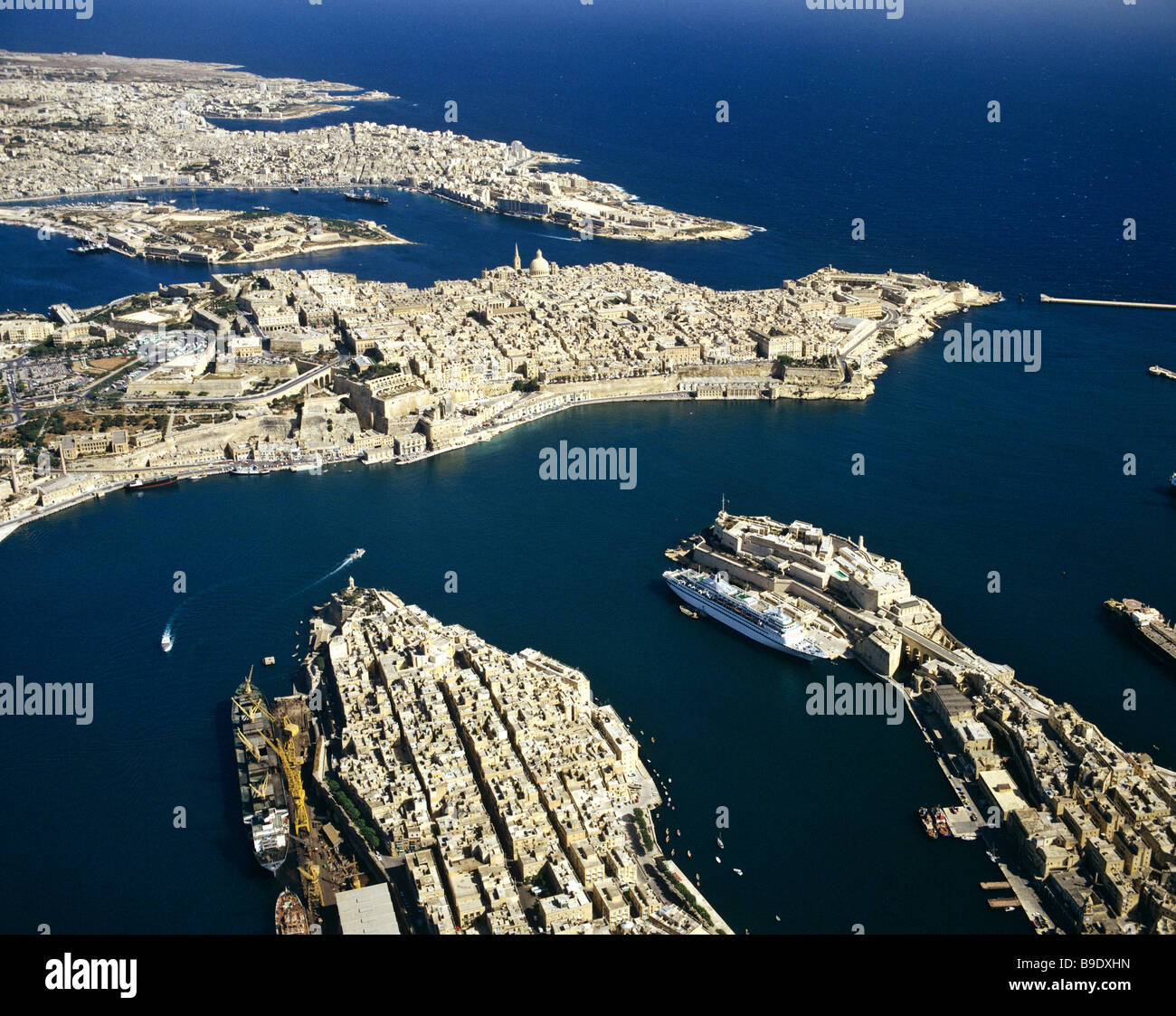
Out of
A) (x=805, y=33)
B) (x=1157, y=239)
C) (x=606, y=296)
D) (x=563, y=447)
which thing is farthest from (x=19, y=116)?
(x=805, y=33)

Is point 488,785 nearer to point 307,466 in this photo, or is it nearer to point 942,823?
point 942,823

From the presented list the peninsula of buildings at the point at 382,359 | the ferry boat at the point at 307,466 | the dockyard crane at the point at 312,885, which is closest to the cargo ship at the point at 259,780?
the dockyard crane at the point at 312,885

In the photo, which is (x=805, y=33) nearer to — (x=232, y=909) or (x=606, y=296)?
(x=606, y=296)

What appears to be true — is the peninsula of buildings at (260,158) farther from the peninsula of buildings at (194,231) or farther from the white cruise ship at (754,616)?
the white cruise ship at (754,616)

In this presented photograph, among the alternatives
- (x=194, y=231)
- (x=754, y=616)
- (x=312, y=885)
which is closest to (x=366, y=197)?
(x=194, y=231)

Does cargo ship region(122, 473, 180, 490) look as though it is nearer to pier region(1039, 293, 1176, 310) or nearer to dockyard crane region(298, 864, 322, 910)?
dockyard crane region(298, 864, 322, 910)

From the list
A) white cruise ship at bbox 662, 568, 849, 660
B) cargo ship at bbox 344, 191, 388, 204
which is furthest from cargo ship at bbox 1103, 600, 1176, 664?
cargo ship at bbox 344, 191, 388, 204
